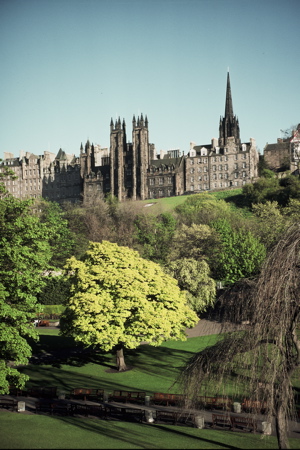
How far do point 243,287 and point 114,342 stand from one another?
17436mm

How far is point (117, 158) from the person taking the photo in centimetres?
15725

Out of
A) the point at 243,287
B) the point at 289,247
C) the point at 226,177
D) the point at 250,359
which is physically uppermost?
the point at 226,177

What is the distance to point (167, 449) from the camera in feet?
64.4

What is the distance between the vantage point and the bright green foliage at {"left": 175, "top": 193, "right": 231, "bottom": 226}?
279ft

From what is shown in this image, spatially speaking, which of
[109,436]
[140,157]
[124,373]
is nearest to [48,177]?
[140,157]

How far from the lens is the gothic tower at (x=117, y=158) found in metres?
155

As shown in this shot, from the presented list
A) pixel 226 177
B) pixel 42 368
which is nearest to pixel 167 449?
pixel 42 368

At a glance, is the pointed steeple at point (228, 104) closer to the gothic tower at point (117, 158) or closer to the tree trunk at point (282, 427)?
the gothic tower at point (117, 158)

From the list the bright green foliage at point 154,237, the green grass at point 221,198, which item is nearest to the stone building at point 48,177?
the green grass at point 221,198

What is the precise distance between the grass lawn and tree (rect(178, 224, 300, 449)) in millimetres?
1715

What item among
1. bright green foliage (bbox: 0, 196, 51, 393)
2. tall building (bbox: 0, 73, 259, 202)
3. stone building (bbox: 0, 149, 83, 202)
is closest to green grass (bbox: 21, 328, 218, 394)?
bright green foliage (bbox: 0, 196, 51, 393)

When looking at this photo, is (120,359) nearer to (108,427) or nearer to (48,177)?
(108,427)

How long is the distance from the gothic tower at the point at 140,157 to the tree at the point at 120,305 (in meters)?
111

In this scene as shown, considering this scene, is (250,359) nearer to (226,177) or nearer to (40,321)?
(40,321)
